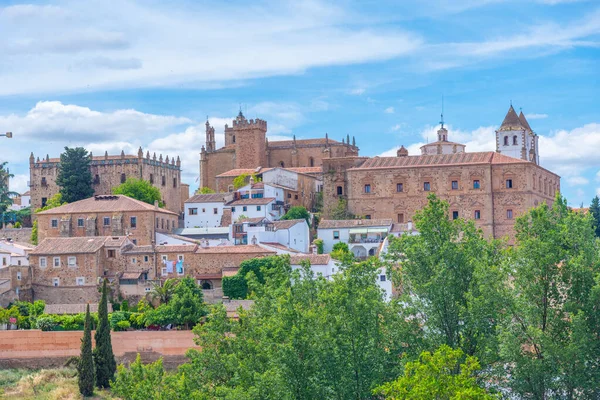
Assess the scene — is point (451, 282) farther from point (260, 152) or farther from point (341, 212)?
point (260, 152)

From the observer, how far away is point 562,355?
28.3 metres

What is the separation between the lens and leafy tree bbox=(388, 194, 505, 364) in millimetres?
30469

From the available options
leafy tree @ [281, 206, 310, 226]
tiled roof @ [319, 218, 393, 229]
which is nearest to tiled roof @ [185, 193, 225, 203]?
leafy tree @ [281, 206, 310, 226]

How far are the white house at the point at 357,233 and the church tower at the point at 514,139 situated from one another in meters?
22.5

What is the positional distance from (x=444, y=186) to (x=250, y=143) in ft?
73.6

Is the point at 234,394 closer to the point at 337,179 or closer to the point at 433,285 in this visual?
the point at 433,285

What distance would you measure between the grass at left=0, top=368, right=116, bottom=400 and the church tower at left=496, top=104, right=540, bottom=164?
160 ft

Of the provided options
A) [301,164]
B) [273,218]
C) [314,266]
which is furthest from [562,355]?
[301,164]

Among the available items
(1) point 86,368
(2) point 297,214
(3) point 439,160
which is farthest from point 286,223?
(1) point 86,368

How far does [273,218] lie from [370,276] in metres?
40.4

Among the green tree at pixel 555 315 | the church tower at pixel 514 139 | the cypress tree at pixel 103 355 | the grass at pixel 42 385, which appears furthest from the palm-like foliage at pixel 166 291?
the church tower at pixel 514 139

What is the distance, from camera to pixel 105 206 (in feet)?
236


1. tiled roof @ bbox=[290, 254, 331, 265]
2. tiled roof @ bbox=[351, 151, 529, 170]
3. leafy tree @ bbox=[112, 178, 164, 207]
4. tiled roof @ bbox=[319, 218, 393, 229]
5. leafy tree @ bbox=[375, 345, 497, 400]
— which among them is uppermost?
tiled roof @ bbox=[351, 151, 529, 170]

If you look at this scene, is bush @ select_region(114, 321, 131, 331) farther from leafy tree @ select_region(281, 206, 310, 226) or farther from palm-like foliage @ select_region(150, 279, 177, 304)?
leafy tree @ select_region(281, 206, 310, 226)
